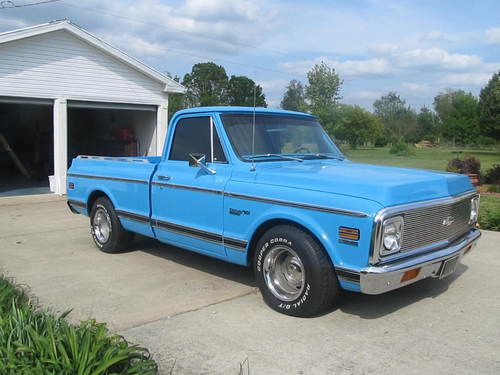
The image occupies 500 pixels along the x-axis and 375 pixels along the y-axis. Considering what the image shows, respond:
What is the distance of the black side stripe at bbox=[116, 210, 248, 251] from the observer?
16.8ft

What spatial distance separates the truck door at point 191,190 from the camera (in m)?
5.37

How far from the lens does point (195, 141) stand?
19.3 ft

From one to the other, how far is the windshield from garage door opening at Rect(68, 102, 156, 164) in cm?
935

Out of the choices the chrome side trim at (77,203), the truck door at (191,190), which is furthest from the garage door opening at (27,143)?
→ the truck door at (191,190)

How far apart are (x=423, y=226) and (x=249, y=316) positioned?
1736 mm

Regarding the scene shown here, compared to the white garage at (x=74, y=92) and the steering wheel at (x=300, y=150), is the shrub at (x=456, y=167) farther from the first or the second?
the steering wheel at (x=300, y=150)

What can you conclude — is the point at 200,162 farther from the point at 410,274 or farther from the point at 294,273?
the point at 410,274

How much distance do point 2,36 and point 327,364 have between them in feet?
36.9

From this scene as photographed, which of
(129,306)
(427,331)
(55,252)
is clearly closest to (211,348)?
(129,306)

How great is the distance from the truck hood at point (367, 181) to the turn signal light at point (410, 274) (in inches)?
22.7

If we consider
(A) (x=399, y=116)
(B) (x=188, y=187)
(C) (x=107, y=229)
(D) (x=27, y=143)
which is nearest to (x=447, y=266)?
(B) (x=188, y=187)

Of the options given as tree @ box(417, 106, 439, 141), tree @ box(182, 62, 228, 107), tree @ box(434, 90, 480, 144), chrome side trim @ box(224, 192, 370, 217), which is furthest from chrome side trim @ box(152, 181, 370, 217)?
tree @ box(417, 106, 439, 141)

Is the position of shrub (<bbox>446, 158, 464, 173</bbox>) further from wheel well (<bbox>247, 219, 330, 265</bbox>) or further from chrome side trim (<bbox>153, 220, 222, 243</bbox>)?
wheel well (<bbox>247, 219, 330, 265</bbox>)

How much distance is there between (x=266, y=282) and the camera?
192 inches
